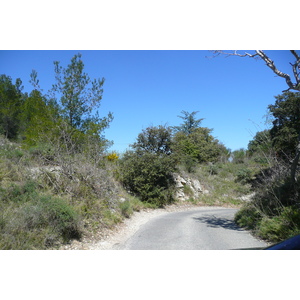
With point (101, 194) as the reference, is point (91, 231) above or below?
below

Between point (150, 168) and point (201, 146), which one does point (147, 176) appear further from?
point (201, 146)

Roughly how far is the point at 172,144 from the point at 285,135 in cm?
991

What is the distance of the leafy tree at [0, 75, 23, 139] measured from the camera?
1249cm

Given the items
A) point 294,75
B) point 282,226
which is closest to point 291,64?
point 294,75

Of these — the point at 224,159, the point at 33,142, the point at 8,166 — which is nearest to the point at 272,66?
the point at 8,166

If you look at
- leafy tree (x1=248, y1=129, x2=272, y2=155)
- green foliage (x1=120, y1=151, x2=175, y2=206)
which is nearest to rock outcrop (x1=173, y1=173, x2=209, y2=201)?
green foliage (x1=120, y1=151, x2=175, y2=206)

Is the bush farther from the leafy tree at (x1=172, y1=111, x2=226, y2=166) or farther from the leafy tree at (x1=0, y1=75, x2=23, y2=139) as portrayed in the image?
the leafy tree at (x1=172, y1=111, x2=226, y2=166)

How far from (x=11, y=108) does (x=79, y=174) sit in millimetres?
8122

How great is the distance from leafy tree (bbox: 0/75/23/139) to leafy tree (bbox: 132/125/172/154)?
7.19 metres

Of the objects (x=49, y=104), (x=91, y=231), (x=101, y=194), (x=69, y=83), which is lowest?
(x=91, y=231)

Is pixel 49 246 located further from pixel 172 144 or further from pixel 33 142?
pixel 172 144

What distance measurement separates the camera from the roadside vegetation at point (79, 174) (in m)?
4.90

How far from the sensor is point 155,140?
16672mm

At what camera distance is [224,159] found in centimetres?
2553
